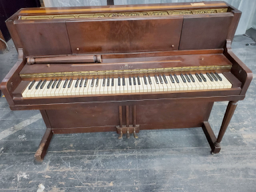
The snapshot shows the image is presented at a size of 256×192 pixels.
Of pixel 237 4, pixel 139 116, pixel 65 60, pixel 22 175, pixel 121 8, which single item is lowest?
pixel 22 175

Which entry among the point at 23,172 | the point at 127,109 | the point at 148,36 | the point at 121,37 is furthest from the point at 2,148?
the point at 148,36

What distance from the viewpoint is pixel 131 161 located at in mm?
2125

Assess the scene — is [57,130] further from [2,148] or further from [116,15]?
[116,15]

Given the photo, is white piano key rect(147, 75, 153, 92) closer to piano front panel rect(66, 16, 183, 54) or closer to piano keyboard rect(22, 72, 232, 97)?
piano keyboard rect(22, 72, 232, 97)

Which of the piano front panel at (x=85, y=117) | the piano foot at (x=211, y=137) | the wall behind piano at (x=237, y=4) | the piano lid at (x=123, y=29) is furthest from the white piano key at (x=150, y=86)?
the wall behind piano at (x=237, y=4)

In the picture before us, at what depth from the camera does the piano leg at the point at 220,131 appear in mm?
1793

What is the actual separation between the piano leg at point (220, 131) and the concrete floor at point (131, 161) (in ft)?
0.28

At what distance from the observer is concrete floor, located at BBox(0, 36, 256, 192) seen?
1.92m

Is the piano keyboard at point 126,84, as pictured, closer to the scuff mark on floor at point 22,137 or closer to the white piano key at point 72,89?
the white piano key at point 72,89

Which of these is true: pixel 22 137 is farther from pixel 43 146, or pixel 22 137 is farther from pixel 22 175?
pixel 22 175

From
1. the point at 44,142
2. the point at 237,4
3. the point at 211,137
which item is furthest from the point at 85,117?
the point at 237,4

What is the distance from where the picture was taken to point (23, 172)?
205 centimetres

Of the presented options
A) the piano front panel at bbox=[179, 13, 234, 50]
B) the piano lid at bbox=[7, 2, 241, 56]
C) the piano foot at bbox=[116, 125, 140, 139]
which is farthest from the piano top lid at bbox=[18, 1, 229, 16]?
the piano foot at bbox=[116, 125, 140, 139]

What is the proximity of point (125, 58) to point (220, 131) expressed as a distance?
1.23 m
